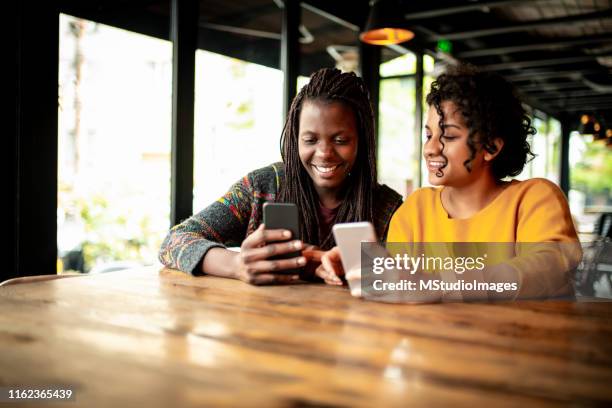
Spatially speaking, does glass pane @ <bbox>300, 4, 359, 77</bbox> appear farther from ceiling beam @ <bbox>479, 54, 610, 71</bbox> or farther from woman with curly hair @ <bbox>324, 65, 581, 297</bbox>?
woman with curly hair @ <bbox>324, 65, 581, 297</bbox>

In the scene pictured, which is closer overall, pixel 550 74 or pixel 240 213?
pixel 240 213

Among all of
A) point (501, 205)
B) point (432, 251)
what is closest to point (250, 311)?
point (432, 251)

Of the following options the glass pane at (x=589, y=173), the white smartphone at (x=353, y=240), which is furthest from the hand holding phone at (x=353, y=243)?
the glass pane at (x=589, y=173)

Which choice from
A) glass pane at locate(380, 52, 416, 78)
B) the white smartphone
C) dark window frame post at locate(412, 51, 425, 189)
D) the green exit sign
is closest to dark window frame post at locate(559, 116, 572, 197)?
the green exit sign

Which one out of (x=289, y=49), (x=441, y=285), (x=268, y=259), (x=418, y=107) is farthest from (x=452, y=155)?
(x=418, y=107)

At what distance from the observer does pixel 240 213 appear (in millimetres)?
1844

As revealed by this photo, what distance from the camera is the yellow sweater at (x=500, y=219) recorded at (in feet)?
4.56

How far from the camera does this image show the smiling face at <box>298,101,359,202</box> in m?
1.75

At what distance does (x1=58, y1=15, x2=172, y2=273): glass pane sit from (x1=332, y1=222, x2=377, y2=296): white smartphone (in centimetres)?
179

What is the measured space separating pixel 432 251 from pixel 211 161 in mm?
2094

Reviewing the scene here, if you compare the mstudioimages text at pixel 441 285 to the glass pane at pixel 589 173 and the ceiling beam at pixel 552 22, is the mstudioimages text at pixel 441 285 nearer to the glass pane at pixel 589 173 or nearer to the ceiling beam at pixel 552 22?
the ceiling beam at pixel 552 22

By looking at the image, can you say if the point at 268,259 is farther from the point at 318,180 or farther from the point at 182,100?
the point at 182,100

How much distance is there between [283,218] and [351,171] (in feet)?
1.87

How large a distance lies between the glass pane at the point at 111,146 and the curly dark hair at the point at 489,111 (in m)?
1.81
